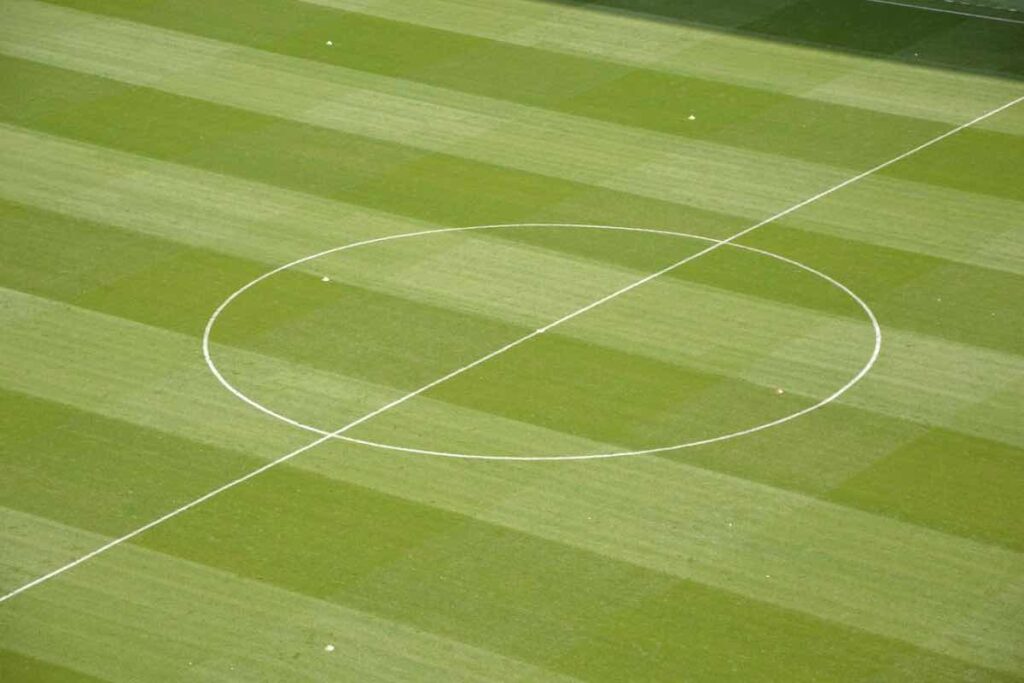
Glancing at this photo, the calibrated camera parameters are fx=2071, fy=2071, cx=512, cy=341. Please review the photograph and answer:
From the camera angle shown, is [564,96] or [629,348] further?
[564,96]

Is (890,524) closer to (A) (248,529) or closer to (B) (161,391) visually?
(A) (248,529)

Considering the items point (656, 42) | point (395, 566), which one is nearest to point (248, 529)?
point (395, 566)

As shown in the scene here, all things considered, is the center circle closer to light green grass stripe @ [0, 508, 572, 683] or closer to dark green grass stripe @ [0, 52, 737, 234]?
dark green grass stripe @ [0, 52, 737, 234]

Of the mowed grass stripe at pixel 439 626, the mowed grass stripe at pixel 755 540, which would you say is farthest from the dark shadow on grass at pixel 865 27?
the mowed grass stripe at pixel 439 626

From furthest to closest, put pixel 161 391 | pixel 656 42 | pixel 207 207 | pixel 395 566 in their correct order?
pixel 656 42
pixel 207 207
pixel 161 391
pixel 395 566

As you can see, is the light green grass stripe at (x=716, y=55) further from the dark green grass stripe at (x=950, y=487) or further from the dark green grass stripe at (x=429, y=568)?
the dark green grass stripe at (x=429, y=568)
